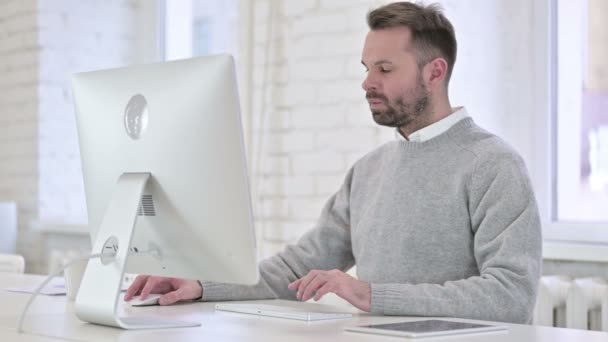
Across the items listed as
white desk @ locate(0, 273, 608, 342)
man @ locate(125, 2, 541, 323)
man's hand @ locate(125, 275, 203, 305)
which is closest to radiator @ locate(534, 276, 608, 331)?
man @ locate(125, 2, 541, 323)

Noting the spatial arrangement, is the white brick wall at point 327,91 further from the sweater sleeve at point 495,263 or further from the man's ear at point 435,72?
the sweater sleeve at point 495,263

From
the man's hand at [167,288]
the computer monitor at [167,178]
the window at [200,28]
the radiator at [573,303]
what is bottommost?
the radiator at [573,303]

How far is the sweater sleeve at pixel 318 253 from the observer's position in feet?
7.50

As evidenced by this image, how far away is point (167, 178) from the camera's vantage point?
1660 mm

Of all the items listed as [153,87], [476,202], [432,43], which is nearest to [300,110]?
[432,43]

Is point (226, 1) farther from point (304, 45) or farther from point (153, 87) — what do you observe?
point (153, 87)

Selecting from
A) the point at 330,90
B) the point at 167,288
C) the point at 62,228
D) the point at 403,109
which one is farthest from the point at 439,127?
the point at 62,228

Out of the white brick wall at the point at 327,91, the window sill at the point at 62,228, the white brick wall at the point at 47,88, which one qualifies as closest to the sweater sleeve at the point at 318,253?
the white brick wall at the point at 327,91

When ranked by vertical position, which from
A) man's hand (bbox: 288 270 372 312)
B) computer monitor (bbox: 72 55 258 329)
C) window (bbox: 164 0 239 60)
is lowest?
man's hand (bbox: 288 270 372 312)

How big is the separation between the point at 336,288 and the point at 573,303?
2.94 ft

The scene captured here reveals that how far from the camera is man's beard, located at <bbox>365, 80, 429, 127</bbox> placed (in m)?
2.27

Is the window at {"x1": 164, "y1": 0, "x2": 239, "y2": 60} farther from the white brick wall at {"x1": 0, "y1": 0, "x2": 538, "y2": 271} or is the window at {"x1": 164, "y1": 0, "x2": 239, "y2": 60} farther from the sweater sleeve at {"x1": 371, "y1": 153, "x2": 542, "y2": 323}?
the sweater sleeve at {"x1": 371, "y1": 153, "x2": 542, "y2": 323}

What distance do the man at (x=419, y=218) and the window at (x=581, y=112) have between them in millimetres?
652

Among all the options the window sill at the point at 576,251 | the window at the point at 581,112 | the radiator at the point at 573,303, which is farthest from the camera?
the window at the point at 581,112
